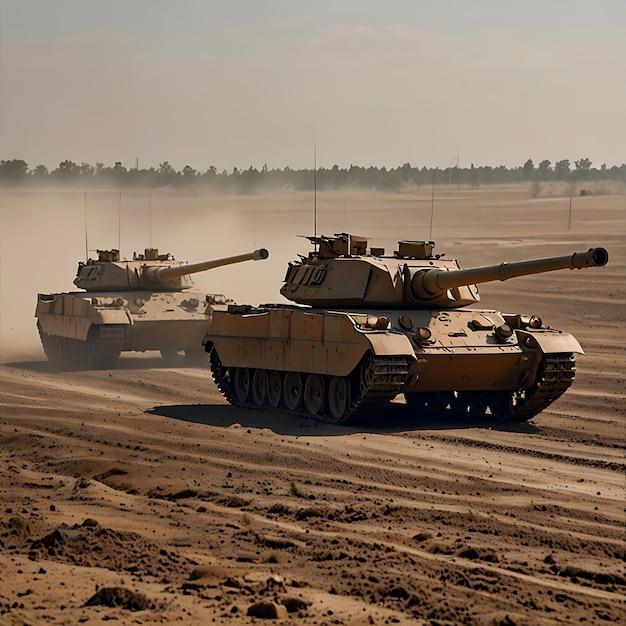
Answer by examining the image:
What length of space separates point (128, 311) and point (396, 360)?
35.7 feet

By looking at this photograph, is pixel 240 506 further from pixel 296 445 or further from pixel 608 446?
pixel 608 446

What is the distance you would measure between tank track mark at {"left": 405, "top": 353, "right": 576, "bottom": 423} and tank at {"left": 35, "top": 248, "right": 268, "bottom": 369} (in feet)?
19.7

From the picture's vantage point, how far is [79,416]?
20.2 meters

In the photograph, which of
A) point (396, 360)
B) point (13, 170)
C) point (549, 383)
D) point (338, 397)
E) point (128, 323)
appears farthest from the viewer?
point (13, 170)

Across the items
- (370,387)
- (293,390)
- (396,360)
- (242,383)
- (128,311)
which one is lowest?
(242,383)

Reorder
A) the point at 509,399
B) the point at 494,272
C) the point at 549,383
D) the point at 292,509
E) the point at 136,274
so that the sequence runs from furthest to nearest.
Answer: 1. the point at 136,274
2. the point at 509,399
3. the point at 549,383
4. the point at 494,272
5. the point at 292,509

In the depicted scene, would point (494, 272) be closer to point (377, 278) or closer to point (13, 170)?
point (377, 278)

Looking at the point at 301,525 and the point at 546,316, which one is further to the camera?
the point at 546,316

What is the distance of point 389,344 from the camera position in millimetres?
18969

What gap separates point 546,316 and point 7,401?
65.3 ft

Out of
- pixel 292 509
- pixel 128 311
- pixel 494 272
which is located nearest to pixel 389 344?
pixel 494 272

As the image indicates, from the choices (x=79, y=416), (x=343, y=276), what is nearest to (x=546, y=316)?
(x=343, y=276)

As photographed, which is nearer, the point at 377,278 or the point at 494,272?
the point at 494,272

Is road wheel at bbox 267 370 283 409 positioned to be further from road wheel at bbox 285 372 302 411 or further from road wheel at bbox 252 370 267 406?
road wheel at bbox 285 372 302 411
